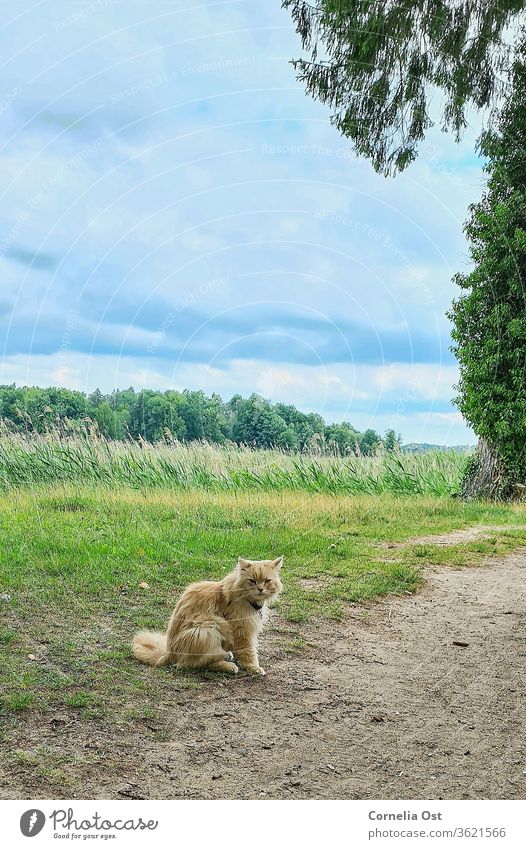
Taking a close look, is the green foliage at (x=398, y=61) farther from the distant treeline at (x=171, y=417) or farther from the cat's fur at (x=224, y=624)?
the cat's fur at (x=224, y=624)

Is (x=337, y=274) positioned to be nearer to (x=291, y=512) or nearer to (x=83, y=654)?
(x=291, y=512)

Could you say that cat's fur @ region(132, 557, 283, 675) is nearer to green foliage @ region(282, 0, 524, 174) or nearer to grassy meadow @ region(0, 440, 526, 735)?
grassy meadow @ region(0, 440, 526, 735)

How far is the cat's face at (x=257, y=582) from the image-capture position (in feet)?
9.91

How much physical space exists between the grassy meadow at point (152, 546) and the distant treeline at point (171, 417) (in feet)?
0.49

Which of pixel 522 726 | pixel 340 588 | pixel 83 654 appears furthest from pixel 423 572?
pixel 83 654

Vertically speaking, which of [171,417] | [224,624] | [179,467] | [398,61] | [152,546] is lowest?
[224,624]

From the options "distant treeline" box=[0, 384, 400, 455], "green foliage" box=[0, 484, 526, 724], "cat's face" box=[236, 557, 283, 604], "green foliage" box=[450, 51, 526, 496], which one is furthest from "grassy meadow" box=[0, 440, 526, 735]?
"green foliage" box=[450, 51, 526, 496]

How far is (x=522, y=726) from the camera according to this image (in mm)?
2732

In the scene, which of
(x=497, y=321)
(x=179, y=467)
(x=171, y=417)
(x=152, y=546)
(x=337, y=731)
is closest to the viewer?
(x=337, y=731)

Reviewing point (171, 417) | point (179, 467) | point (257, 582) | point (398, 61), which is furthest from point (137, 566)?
point (398, 61)

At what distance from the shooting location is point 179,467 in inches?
181

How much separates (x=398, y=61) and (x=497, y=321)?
303 cm

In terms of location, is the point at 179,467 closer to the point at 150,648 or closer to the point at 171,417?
the point at 171,417
